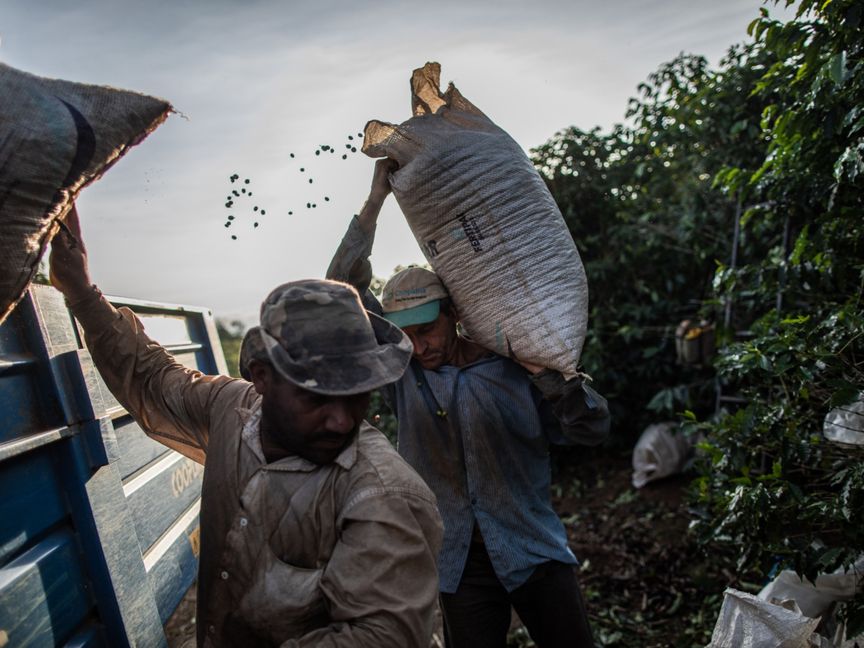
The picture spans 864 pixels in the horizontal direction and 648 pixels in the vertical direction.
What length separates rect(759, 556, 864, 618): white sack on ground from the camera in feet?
8.34

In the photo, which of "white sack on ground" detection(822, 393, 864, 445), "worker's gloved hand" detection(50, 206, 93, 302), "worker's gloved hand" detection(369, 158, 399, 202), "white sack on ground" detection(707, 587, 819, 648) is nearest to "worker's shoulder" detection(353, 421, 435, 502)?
"worker's gloved hand" detection(50, 206, 93, 302)

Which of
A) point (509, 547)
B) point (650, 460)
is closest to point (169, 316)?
point (509, 547)

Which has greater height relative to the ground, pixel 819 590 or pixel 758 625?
pixel 758 625

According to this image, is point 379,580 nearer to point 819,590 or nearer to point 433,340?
point 433,340

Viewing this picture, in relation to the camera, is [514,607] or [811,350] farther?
[811,350]

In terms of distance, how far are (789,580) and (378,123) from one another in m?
2.64

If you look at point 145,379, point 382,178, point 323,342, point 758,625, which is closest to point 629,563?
point 758,625

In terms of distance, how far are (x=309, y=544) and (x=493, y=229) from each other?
1279 millimetres

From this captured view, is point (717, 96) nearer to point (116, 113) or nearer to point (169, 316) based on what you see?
point (169, 316)

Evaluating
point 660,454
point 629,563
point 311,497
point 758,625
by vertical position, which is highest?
point 311,497

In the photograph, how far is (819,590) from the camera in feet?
8.47

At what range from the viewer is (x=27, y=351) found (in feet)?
5.56

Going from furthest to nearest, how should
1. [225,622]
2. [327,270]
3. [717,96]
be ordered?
1. [717,96]
2. [327,270]
3. [225,622]

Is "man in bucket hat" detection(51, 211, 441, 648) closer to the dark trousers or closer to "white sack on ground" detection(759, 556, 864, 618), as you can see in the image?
the dark trousers
